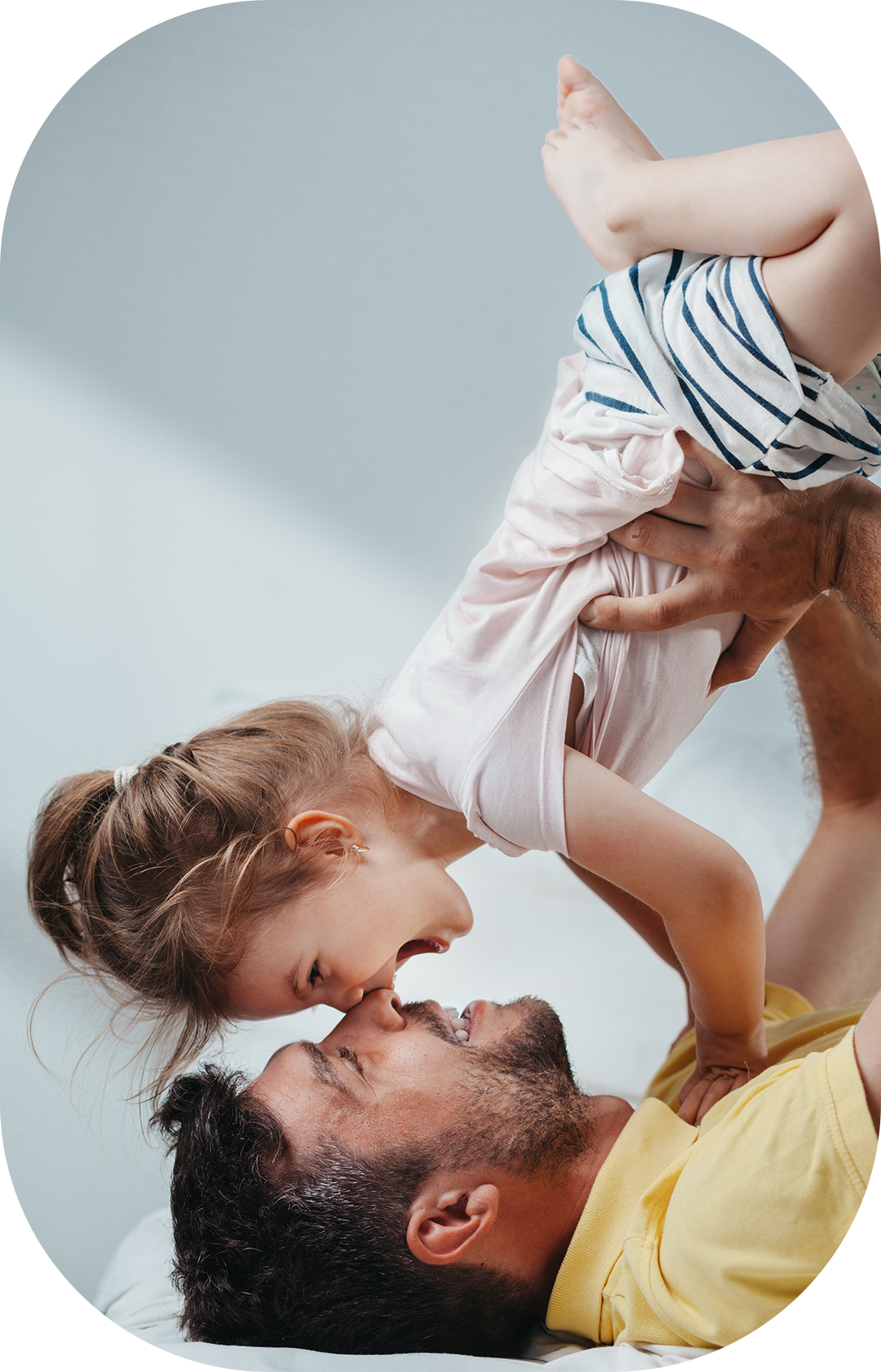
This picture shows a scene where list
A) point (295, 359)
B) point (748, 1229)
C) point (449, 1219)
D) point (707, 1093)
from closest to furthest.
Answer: point (748, 1229) → point (449, 1219) → point (707, 1093) → point (295, 359)

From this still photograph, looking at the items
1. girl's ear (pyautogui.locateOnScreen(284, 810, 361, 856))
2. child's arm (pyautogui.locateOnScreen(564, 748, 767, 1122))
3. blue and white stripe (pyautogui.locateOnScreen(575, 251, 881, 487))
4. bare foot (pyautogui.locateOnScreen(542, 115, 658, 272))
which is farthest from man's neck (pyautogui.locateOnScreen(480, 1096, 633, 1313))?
bare foot (pyautogui.locateOnScreen(542, 115, 658, 272))

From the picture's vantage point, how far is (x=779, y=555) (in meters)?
1.08

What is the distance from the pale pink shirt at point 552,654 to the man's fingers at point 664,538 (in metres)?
0.03

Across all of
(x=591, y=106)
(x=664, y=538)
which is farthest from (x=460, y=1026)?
(x=591, y=106)

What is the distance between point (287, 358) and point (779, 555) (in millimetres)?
1148

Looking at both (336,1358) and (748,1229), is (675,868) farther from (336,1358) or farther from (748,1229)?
(336,1358)

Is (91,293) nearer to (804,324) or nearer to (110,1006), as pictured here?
(110,1006)

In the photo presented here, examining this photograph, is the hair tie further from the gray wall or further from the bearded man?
the gray wall

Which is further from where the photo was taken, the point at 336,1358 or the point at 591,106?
the point at 591,106

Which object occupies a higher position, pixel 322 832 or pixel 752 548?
pixel 752 548

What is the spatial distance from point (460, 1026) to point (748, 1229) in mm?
453

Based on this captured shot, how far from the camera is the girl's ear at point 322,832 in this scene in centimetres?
112

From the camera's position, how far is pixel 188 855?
1.13 m

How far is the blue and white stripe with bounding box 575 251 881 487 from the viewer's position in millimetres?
870
